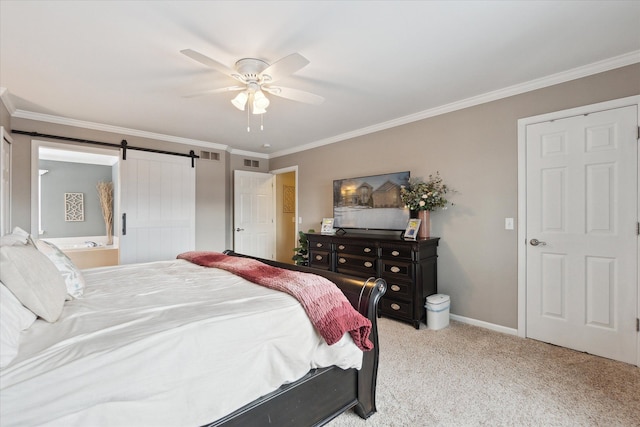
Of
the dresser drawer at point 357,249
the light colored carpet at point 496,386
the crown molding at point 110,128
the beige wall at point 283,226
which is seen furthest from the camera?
the beige wall at point 283,226

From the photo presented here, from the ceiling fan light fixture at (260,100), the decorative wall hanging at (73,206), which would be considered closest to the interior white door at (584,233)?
the ceiling fan light fixture at (260,100)

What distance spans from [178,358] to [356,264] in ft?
9.04

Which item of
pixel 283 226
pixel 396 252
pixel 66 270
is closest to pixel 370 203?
pixel 396 252

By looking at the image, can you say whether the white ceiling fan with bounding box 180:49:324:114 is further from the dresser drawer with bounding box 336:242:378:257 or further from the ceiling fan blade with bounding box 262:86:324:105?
the dresser drawer with bounding box 336:242:378:257

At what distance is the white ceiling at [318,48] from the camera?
185 cm

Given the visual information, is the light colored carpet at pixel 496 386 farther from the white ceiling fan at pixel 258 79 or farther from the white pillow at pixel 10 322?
the white ceiling fan at pixel 258 79

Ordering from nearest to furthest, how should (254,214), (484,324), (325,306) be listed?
(325,306)
(484,324)
(254,214)

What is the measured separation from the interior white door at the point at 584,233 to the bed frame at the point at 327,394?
203cm

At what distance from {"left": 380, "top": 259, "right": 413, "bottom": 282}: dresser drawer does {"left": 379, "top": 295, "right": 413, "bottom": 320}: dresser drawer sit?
255 millimetres

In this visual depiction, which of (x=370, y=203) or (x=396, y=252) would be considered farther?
(x=370, y=203)

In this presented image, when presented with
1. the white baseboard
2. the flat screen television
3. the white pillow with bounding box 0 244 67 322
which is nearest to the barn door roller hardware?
the flat screen television

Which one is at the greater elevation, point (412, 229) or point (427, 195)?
Answer: point (427, 195)

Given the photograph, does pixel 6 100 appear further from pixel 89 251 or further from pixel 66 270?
pixel 89 251

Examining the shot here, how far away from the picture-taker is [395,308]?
3320mm
